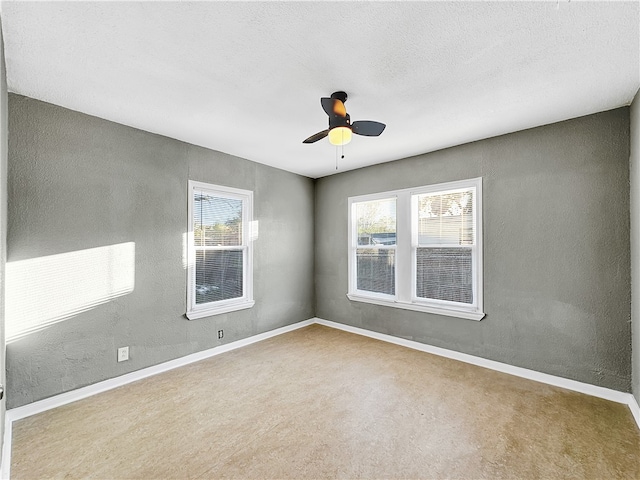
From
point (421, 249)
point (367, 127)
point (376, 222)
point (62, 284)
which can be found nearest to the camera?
point (367, 127)

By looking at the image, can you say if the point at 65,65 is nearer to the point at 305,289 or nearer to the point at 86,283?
the point at 86,283

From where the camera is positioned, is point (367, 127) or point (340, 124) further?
point (367, 127)

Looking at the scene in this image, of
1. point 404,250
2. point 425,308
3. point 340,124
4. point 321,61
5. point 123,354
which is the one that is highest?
point 321,61

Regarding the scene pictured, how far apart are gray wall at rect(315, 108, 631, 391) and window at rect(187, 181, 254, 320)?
2.48 m

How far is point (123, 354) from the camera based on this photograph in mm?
2934

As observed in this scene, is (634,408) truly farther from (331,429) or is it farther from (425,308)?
(331,429)

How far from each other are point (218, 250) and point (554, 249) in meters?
3.73

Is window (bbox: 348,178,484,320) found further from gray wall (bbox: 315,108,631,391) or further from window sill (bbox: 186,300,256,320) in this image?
window sill (bbox: 186,300,256,320)

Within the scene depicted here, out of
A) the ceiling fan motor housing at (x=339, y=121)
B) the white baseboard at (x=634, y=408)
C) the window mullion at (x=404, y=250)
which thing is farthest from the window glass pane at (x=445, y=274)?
the ceiling fan motor housing at (x=339, y=121)

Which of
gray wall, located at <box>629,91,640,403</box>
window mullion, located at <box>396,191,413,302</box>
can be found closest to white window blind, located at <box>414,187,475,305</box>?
window mullion, located at <box>396,191,413,302</box>

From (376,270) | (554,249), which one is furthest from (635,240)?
(376,270)

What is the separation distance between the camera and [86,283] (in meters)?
2.72

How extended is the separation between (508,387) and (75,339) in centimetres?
400

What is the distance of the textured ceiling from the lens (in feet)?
5.13
